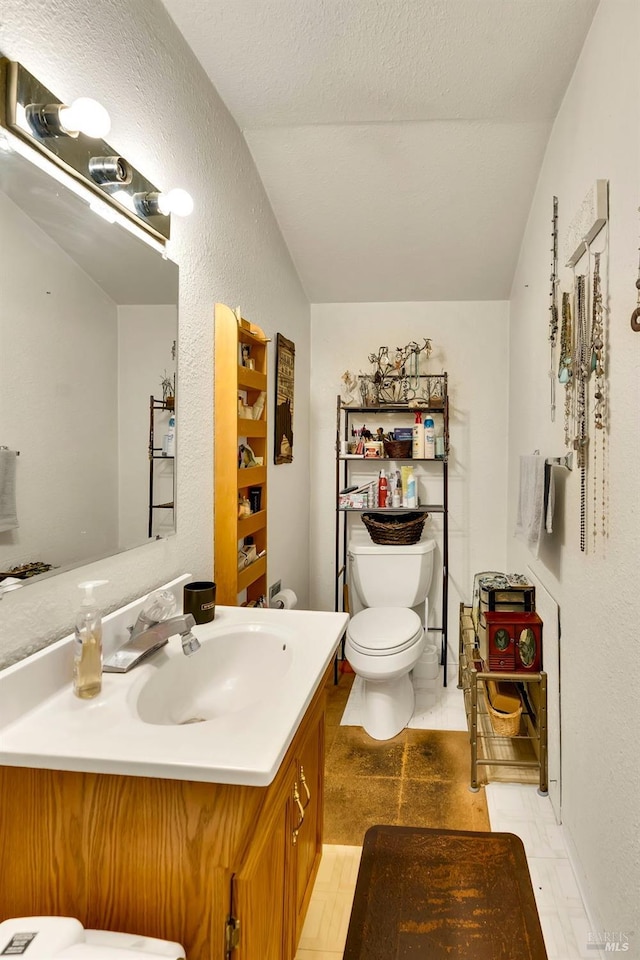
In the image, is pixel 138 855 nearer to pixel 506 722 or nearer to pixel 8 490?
pixel 8 490

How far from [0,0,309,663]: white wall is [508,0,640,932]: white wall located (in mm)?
1154

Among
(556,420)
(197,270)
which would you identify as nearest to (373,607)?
(556,420)

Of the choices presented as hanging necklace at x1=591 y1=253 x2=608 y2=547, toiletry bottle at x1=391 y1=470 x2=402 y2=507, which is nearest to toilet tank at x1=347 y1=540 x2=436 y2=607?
toiletry bottle at x1=391 y1=470 x2=402 y2=507

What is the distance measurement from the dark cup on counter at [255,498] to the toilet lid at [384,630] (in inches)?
34.5

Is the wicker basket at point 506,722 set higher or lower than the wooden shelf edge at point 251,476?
lower

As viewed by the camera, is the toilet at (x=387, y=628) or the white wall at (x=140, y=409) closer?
the white wall at (x=140, y=409)

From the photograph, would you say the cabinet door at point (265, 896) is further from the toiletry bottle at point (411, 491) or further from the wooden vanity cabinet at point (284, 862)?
the toiletry bottle at point (411, 491)

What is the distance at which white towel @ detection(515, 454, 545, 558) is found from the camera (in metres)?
2.06

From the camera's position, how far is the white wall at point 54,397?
1.00 meters

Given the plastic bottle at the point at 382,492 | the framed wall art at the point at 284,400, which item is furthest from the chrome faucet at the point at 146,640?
the plastic bottle at the point at 382,492

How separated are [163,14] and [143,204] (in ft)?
1.96

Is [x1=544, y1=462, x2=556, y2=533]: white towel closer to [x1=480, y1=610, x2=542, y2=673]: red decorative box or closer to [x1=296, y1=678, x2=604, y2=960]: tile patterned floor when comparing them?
[x1=480, y1=610, x2=542, y2=673]: red decorative box

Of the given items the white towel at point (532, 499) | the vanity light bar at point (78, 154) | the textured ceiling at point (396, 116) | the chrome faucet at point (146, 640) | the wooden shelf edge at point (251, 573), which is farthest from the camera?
the white towel at point (532, 499)

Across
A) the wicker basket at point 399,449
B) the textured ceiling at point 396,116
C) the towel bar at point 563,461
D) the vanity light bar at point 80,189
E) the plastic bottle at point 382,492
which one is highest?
the textured ceiling at point 396,116
